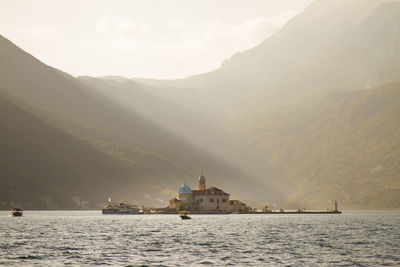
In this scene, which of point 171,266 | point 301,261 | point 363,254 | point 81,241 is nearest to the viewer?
point 171,266

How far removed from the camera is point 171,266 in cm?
7638

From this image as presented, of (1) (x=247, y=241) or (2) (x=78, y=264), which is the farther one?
(1) (x=247, y=241)

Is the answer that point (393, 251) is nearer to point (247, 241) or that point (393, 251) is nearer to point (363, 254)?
point (363, 254)

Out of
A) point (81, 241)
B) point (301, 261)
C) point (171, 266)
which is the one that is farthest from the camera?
point (81, 241)

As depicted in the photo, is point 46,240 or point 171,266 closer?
point 171,266

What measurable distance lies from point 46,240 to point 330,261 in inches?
2518

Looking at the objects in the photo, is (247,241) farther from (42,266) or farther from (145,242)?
(42,266)

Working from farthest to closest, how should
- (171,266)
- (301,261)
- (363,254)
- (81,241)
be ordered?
(81,241) → (363,254) → (301,261) → (171,266)

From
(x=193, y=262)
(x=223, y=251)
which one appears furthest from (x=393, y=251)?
(x=193, y=262)

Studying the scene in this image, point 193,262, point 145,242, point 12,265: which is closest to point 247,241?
point 145,242

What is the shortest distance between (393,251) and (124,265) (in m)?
49.2

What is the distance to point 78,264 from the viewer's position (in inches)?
3054

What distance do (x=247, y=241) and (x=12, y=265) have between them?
5422 cm

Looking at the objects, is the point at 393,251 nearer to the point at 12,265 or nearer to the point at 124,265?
the point at 124,265
